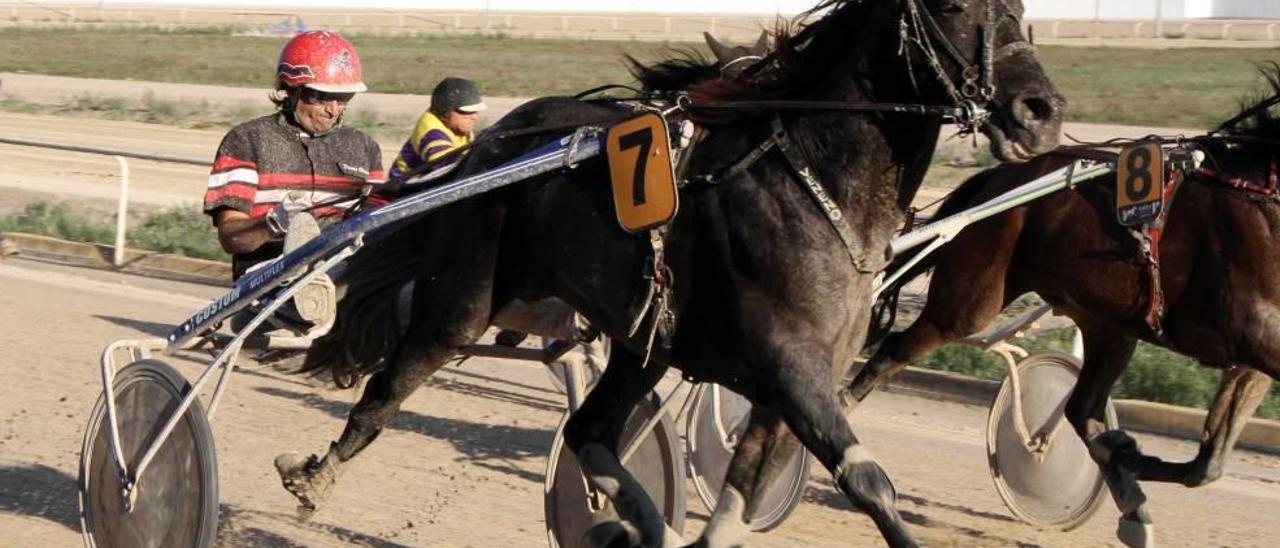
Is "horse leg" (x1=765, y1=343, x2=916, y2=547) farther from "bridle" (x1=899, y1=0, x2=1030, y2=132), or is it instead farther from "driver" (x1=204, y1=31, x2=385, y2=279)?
"driver" (x1=204, y1=31, x2=385, y2=279)

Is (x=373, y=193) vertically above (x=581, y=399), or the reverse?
(x=373, y=193)

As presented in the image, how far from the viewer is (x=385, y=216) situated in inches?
206

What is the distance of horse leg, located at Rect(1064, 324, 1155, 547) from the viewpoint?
6.39 meters

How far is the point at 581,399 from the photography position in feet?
19.6

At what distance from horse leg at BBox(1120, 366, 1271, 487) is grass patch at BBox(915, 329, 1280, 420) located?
186 centimetres

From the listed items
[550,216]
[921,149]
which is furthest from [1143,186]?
[550,216]

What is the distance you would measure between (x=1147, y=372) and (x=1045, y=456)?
2194 millimetres

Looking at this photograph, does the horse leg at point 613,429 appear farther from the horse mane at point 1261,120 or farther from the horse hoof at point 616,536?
the horse mane at point 1261,120

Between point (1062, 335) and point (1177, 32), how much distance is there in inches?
1984

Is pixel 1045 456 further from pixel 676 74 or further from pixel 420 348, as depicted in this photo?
pixel 420 348

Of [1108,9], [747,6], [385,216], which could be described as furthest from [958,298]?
[747,6]

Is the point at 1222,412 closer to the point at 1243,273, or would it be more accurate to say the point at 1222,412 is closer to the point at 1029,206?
the point at 1243,273

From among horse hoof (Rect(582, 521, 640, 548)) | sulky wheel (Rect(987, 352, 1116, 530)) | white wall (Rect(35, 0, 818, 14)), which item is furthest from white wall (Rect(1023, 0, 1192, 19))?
horse hoof (Rect(582, 521, 640, 548))

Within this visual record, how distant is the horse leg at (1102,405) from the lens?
639 centimetres
